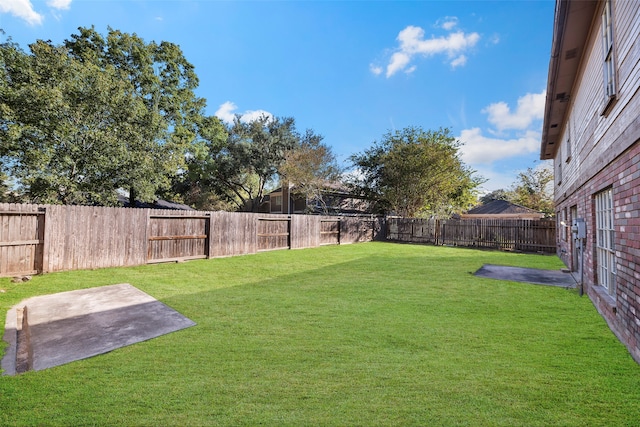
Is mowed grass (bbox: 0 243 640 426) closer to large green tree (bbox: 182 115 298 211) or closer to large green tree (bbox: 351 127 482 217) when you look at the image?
large green tree (bbox: 351 127 482 217)

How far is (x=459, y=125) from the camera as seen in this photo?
66.2 feet

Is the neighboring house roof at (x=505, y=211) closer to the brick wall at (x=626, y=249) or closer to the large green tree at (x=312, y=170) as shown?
the large green tree at (x=312, y=170)

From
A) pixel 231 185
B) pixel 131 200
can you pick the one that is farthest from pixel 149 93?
pixel 231 185

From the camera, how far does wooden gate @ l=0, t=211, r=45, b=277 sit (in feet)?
19.5

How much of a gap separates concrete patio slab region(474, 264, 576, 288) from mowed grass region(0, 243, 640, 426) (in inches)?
57.4

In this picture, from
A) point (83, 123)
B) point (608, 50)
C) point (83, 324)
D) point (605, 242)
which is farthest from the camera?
point (83, 123)

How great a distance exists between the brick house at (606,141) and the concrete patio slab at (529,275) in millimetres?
608

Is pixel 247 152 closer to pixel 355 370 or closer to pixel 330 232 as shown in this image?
pixel 330 232

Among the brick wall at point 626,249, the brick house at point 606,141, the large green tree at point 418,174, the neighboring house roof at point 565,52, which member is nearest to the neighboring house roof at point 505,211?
the large green tree at point 418,174

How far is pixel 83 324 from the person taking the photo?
3.73 metres

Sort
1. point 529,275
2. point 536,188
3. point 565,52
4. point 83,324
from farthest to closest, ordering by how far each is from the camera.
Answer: point 536,188 < point 529,275 < point 565,52 < point 83,324

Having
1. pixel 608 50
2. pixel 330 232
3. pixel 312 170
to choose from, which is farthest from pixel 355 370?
pixel 312 170

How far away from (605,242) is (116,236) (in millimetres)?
9919

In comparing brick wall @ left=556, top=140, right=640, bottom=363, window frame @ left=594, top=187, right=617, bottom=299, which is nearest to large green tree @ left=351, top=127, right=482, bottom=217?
window frame @ left=594, top=187, right=617, bottom=299
